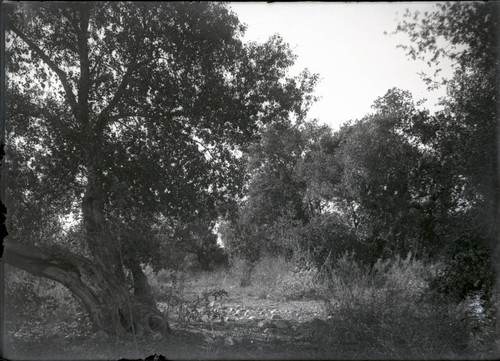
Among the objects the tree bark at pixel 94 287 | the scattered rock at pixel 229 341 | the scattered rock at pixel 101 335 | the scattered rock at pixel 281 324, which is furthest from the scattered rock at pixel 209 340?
the scattered rock at pixel 281 324

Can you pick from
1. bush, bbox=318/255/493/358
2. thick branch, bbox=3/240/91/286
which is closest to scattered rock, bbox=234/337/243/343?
bush, bbox=318/255/493/358

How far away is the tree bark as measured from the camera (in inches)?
258

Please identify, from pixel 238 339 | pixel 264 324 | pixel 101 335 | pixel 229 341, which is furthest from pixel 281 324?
pixel 101 335

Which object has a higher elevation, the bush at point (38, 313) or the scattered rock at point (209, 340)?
the bush at point (38, 313)

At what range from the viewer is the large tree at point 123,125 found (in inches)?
278

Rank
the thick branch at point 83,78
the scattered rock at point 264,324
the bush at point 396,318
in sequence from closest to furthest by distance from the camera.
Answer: the bush at point 396,318 < the thick branch at point 83,78 < the scattered rock at point 264,324

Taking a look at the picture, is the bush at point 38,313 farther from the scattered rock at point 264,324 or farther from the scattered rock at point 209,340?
the scattered rock at point 264,324

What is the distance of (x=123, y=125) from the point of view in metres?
8.41

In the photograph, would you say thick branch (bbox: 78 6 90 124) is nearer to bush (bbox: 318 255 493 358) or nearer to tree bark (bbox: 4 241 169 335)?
tree bark (bbox: 4 241 169 335)

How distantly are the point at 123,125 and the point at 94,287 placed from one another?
3.33 m

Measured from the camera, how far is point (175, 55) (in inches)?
299

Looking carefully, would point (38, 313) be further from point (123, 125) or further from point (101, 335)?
point (123, 125)

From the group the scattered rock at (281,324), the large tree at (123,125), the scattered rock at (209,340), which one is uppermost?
the large tree at (123,125)

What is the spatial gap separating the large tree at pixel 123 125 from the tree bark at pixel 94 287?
2cm
